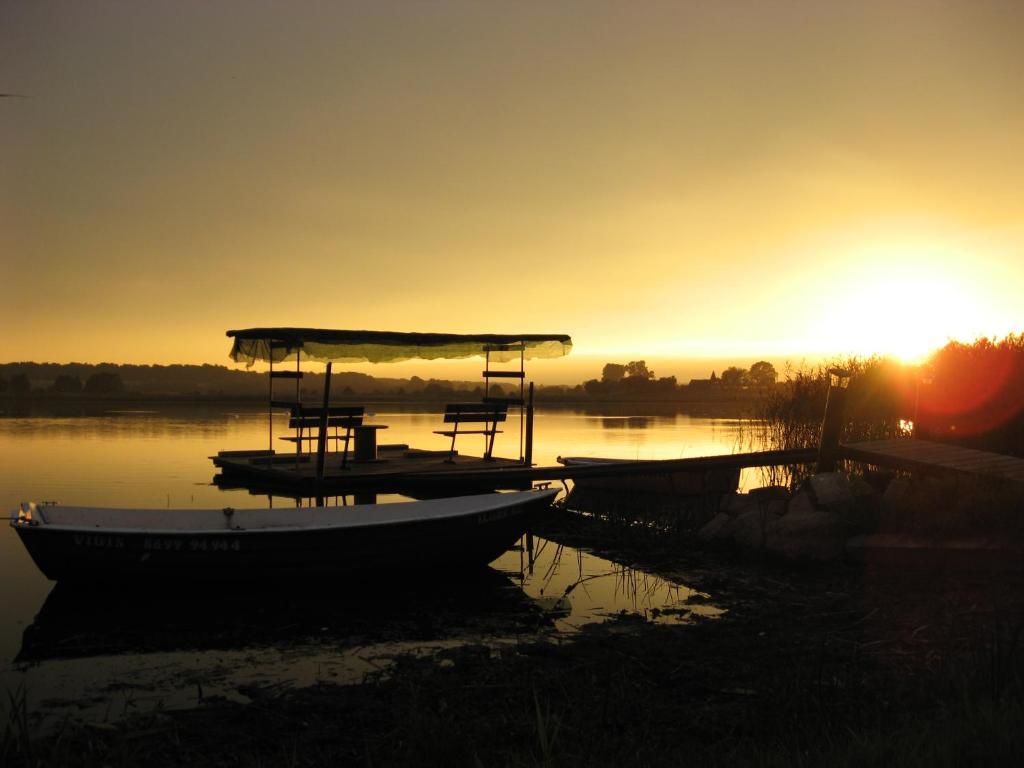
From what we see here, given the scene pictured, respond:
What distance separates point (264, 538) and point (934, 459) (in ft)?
33.0

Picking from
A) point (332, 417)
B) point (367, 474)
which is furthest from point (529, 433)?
point (367, 474)

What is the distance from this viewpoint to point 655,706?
6.65 metres

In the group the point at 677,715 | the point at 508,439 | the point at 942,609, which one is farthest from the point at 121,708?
the point at 508,439

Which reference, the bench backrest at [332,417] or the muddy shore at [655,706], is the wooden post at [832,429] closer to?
the muddy shore at [655,706]

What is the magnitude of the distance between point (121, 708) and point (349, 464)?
34.8 ft

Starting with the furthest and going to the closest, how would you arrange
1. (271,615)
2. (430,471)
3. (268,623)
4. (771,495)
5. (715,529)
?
(430,471) → (771,495) → (715,529) → (271,615) → (268,623)

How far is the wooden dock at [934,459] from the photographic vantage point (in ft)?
40.3

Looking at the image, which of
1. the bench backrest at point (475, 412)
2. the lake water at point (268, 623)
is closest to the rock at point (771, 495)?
the lake water at point (268, 623)

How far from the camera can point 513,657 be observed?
319 inches

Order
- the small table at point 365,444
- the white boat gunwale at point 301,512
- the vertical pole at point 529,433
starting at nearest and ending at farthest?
the white boat gunwale at point 301,512
the small table at point 365,444
the vertical pole at point 529,433

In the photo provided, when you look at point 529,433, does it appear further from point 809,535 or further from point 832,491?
point 809,535

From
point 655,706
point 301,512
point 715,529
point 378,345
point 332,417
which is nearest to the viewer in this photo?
point 655,706

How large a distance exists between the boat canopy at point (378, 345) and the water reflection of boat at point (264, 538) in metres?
5.23

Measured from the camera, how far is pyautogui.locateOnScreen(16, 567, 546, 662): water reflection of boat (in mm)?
9352
